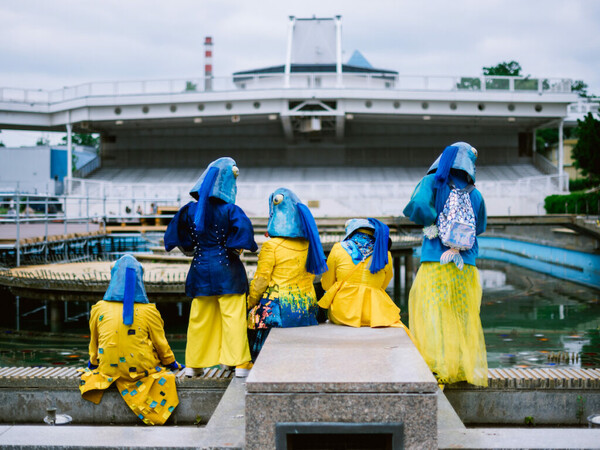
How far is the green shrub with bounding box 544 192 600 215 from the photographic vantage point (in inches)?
772

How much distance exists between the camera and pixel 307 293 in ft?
15.6

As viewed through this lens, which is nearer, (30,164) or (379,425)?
(379,425)

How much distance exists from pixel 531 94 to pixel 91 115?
21.4m

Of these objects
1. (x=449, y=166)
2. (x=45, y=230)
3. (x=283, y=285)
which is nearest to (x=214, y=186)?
(x=283, y=285)

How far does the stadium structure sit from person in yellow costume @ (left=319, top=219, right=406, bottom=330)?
18508 mm

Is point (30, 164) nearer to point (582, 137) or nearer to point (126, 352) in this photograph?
point (582, 137)

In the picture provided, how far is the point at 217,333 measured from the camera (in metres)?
4.77

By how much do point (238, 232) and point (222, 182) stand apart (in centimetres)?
40

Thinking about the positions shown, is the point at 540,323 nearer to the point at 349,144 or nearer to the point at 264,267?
the point at 264,267

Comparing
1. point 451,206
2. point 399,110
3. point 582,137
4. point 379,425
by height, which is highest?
point 399,110

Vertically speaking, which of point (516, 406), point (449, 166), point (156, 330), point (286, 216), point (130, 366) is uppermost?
point (449, 166)

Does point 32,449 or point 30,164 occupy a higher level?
point 30,164

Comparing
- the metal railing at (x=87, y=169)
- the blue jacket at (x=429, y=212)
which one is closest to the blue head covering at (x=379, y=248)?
the blue jacket at (x=429, y=212)

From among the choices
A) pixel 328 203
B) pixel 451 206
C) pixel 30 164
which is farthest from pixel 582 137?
pixel 30 164
